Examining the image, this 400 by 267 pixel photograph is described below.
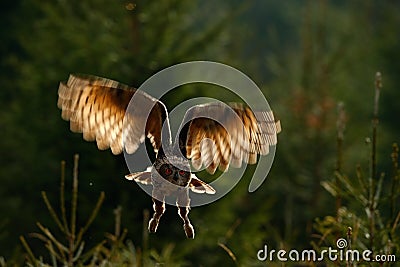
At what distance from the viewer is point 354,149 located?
9.41 meters

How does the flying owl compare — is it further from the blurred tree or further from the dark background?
the blurred tree

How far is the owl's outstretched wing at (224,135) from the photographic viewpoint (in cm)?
122

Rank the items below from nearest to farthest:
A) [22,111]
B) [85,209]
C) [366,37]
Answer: [85,209] < [22,111] < [366,37]

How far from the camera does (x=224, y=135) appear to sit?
4.18 feet

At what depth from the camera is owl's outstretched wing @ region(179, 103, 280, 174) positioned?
4.01 feet

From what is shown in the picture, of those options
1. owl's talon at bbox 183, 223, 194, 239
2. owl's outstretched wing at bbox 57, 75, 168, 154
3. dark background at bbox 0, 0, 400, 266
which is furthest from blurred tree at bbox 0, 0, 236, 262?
owl's talon at bbox 183, 223, 194, 239

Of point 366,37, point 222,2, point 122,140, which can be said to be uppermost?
Result: point 222,2

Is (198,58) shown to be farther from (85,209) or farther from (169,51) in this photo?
(85,209)

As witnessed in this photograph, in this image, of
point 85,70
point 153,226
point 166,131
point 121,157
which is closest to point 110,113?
point 166,131

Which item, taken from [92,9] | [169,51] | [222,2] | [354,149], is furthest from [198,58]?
[222,2]

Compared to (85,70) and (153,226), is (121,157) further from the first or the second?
(153,226)

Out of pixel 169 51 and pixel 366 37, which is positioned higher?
pixel 366 37

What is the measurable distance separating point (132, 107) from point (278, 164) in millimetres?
8356

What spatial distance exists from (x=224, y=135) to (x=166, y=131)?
10cm
